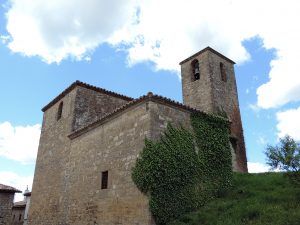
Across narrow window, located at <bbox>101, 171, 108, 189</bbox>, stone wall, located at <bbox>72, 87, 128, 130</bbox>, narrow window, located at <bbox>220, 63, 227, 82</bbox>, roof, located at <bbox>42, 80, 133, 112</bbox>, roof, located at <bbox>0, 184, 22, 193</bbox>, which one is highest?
narrow window, located at <bbox>220, 63, 227, 82</bbox>

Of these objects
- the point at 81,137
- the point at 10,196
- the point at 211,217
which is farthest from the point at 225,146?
the point at 10,196

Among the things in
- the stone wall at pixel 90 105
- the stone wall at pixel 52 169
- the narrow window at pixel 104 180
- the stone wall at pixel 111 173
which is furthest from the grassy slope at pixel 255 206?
the stone wall at pixel 90 105

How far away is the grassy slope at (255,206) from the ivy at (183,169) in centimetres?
41

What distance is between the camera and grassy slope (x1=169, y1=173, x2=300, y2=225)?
8.05 metres

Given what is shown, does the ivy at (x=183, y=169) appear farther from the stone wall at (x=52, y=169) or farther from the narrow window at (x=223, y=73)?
the stone wall at (x=52, y=169)

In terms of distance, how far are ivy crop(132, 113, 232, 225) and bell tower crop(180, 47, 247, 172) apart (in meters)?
3.23

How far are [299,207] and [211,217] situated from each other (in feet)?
8.26

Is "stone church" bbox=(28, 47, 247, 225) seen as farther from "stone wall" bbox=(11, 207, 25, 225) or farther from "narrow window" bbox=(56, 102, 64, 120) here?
"stone wall" bbox=(11, 207, 25, 225)

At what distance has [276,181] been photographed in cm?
1130

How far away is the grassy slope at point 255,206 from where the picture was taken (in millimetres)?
8055

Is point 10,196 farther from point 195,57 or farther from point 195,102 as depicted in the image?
point 195,57

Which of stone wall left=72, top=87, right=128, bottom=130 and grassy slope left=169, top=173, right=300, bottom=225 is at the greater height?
stone wall left=72, top=87, right=128, bottom=130

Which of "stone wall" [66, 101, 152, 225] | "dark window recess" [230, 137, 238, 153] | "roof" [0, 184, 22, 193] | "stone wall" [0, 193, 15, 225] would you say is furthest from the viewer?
"roof" [0, 184, 22, 193]

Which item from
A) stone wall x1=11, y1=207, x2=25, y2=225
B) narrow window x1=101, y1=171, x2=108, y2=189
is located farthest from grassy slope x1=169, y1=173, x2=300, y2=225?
stone wall x1=11, y1=207, x2=25, y2=225
